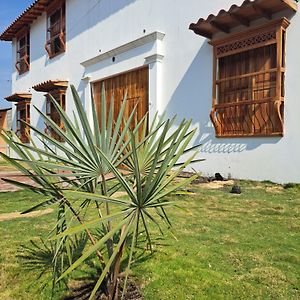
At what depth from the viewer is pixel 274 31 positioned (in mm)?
6578

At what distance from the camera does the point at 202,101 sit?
27.0 feet

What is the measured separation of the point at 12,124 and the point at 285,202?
18.9 meters

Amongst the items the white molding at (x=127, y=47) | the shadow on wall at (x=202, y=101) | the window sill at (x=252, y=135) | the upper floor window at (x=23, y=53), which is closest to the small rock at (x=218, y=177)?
the shadow on wall at (x=202, y=101)

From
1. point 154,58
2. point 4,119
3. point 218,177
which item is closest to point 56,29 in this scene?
point 154,58

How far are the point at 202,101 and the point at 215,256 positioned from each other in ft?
18.8

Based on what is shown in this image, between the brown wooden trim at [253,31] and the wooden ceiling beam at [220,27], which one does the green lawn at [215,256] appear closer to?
the brown wooden trim at [253,31]

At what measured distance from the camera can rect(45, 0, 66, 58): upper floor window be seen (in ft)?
49.0

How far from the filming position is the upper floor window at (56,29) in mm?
14938

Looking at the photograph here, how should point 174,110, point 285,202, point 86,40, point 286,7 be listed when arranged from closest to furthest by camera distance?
point 285,202 < point 286,7 < point 174,110 < point 86,40

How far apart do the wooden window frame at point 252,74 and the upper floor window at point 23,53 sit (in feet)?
45.5

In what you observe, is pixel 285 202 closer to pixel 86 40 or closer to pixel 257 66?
pixel 257 66

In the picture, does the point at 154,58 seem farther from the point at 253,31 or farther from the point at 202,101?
the point at 253,31

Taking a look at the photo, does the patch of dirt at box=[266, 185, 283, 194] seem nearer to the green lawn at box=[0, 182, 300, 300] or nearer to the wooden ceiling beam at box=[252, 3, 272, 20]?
the green lawn at box=[0, 182, 300, 300]

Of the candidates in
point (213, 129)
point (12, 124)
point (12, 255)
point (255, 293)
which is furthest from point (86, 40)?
point (255, 293)
